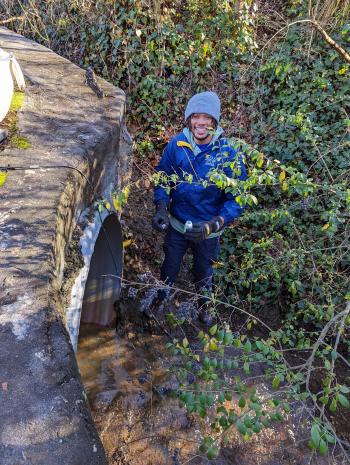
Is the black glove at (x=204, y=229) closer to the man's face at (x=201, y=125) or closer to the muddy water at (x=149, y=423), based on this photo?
the man's face at (x=201, y=125)

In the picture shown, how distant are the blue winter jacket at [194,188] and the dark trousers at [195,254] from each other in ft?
0.77

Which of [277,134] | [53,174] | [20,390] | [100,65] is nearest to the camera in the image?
[20,390]

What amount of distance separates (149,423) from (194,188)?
2036mm

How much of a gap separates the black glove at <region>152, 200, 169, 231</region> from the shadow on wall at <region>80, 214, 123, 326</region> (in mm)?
419

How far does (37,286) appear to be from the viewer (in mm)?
2127

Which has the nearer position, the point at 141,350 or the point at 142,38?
the point at 141,350

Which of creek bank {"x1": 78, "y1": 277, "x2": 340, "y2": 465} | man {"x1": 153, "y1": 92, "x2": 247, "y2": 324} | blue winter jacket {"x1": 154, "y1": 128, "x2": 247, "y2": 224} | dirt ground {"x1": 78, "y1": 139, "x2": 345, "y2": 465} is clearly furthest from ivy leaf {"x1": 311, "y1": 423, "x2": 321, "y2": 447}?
blue winter jacket {"x1": 154, "y1": 128, "x2": 247, "y2": 224}

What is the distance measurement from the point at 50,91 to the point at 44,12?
425 centimetres

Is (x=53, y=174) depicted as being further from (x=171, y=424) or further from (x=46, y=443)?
(x=171, y=424)

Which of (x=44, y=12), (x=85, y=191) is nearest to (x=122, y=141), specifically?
(x=85, y=191)

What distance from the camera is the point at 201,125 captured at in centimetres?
343

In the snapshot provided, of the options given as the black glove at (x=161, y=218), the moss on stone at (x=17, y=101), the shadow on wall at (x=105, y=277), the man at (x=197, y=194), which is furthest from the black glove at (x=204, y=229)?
the moss on stone at (x=17, y=101)

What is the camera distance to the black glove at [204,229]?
3.52m

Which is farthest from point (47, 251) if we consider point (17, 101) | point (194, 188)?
point (17, 101)
